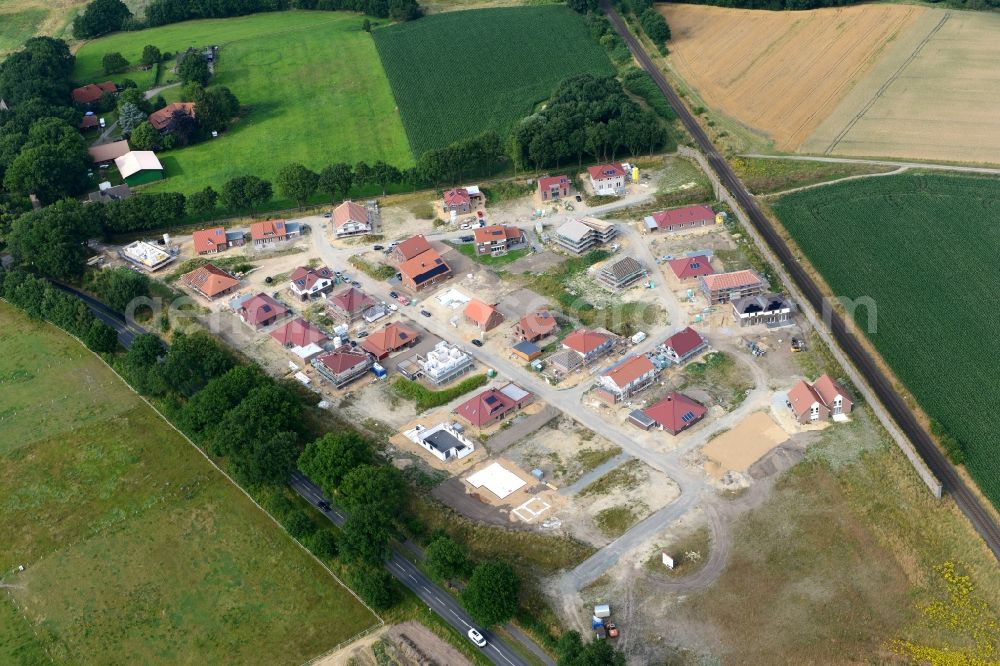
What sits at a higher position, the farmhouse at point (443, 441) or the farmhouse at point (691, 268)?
the farmhouse at point (691, 268)

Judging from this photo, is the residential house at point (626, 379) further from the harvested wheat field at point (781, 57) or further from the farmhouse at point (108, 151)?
the farmhouse at point (108, 151)

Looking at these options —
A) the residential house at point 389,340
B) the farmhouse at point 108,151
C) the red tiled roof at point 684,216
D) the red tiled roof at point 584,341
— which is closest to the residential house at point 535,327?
the red tiled roof at point 584,341

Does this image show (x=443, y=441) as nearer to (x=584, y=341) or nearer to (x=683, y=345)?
(x=584, y=341)

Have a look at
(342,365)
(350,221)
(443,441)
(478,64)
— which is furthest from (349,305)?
(478,64)

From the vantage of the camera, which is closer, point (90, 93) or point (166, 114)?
point (166, 114)

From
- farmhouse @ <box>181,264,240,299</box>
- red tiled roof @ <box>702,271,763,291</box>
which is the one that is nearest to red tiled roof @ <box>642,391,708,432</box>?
red tiled roof @ <box>702,271,763,291</box>

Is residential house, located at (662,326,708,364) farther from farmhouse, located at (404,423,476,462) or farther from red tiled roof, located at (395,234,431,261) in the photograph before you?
red tiled roof, located at (395,234,431,261)

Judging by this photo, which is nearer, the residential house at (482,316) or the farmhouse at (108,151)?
the residential house at (482,316)
